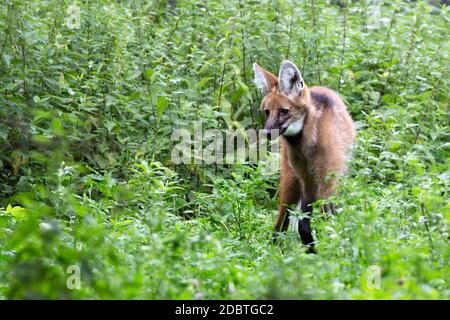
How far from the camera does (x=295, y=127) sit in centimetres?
561

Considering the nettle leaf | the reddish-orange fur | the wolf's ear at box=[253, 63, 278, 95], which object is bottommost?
the nettle leaf

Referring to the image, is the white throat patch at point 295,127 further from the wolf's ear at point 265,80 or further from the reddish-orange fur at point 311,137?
the wolf's ear at point 265,80

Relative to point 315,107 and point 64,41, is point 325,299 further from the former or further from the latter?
point 64,41

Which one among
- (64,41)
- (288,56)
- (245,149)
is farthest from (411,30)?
(64,41)

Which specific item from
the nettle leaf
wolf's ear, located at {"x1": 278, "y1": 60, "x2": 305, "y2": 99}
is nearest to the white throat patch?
wolf's ear, located at {"x1": 278, "y1": 60, "x2": 305, "y2": 99}

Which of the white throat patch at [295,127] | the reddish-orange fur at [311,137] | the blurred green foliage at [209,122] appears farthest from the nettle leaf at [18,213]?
the white throat patch at [295,127]

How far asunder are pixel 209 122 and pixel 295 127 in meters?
1.16

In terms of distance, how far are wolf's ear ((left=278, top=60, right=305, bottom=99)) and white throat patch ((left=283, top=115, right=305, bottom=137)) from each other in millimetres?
165

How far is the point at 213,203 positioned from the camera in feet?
19.4

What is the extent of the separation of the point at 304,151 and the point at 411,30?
2.71 metres

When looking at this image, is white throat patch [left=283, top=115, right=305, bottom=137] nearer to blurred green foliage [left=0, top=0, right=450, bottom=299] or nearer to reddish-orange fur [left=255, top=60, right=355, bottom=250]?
reddish-orange fur [left=255, top=60, right=355, bottom=250]

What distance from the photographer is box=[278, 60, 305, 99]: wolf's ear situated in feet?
18.1

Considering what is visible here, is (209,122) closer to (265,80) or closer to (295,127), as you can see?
(265,80)

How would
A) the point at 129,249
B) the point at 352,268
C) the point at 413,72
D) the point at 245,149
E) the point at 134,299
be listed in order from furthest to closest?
the point at 413,72 < the point at 245,149 < the point at 129,249 < the point at 352,268 < the point at 134,299
